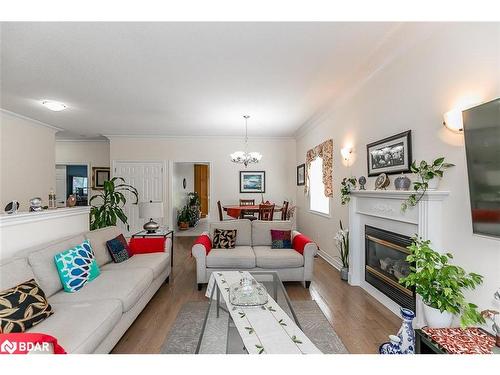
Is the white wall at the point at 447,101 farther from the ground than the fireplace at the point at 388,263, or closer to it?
farther from the ground

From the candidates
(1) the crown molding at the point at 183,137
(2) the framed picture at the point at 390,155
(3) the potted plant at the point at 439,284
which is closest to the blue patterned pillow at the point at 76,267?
(3) the potted plant at the point at 439,284

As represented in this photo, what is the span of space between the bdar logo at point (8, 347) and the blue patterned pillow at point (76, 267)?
136 cm

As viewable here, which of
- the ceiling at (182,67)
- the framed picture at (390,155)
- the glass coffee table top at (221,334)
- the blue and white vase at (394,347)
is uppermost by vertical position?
the ceiling at (182,67)

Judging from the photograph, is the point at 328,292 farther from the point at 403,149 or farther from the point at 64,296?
the point at 64,296

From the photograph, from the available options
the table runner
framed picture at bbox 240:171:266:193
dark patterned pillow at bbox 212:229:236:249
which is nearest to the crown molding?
framed picture at bbox 240:171:266:193

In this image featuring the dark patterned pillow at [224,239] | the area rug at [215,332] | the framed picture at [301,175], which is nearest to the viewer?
the area rug at [215,332]

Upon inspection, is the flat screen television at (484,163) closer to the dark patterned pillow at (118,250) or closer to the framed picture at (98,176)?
the dark patterned pillow at (118,250)

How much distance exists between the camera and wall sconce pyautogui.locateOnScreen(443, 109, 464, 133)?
188 cm

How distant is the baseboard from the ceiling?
2.62 metres

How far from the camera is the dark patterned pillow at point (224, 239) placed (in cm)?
384

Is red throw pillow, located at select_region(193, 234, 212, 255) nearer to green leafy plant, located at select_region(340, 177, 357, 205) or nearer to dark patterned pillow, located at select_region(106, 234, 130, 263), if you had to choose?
dark patterned pillow, located at select_region(106, 234, 130, 263)

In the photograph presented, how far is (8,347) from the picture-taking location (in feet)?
3.30
